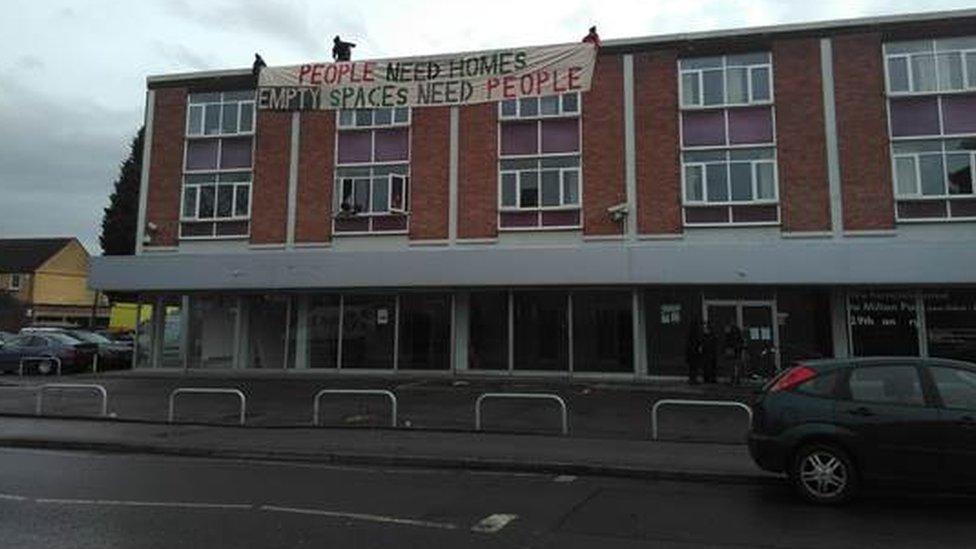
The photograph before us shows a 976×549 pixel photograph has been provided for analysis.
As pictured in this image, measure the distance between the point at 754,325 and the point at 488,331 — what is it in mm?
7413

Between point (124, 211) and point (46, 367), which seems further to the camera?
point (124, 211)

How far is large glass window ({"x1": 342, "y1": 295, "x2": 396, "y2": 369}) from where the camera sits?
26.6 meters

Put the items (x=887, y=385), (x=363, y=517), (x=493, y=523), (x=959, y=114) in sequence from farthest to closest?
(x=959, y=114) → (x=887, y=385) → (x=363, y=517) → (x=493, y=523)

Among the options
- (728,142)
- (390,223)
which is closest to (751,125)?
(728,142)

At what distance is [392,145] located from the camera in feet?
88.6

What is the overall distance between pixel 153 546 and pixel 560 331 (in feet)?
61.6

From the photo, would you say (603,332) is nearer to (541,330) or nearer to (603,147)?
(541,330)

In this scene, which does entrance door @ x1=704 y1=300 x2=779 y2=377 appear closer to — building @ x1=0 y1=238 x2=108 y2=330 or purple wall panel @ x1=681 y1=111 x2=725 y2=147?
purple wall panel @ x1=681 y1=111 x2=725 y2=147

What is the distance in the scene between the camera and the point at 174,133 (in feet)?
95.2

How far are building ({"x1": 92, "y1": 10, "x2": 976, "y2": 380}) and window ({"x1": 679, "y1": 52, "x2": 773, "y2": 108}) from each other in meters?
0.06

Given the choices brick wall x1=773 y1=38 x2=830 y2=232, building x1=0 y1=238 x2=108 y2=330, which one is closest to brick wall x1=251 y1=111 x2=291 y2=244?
brick wall x1=773 y1=38 x2=830 y2=232

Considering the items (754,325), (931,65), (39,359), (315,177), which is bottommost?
(39,359)

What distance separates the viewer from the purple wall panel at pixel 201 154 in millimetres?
28594

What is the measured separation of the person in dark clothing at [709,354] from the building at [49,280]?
168 ft
